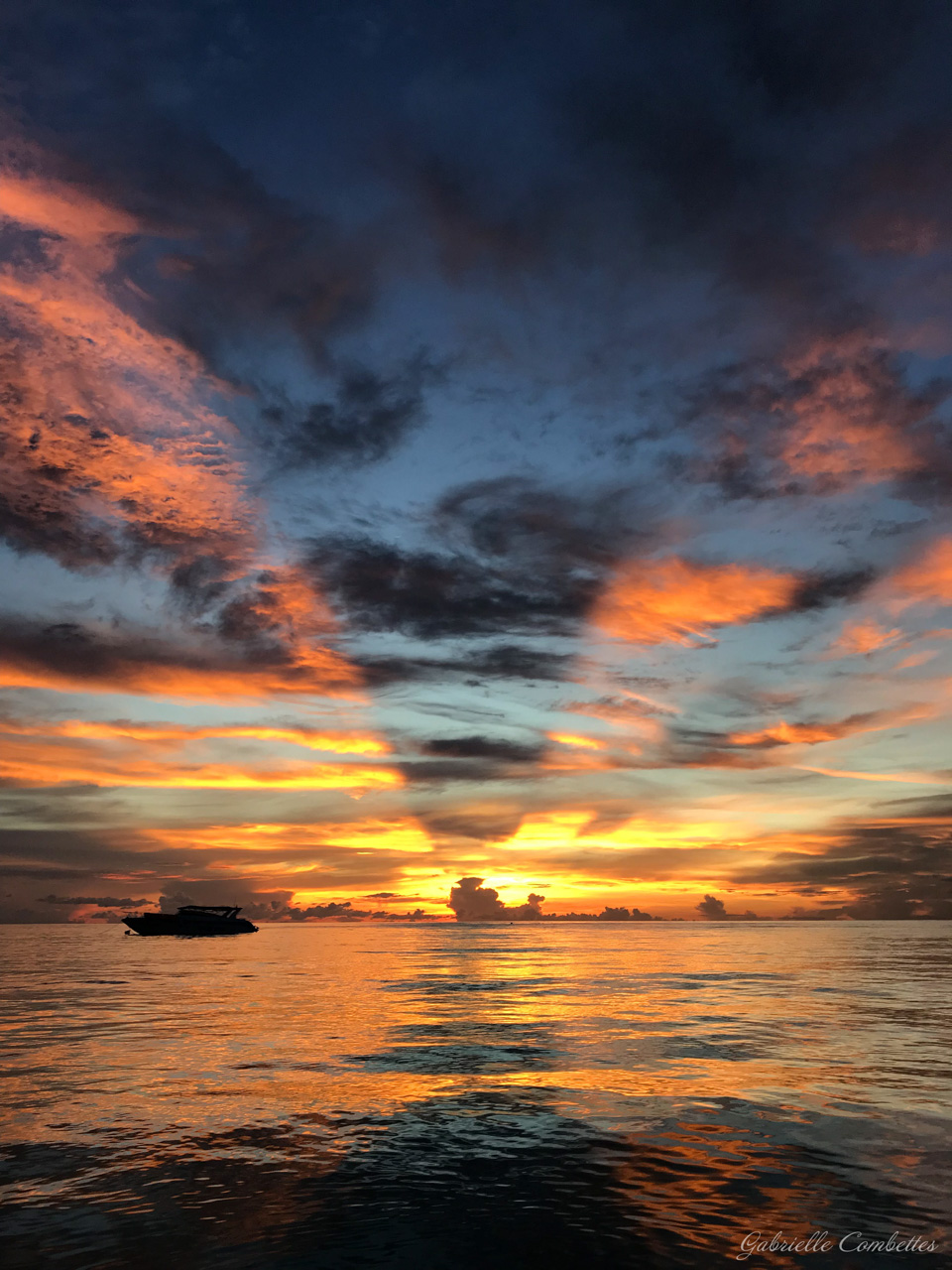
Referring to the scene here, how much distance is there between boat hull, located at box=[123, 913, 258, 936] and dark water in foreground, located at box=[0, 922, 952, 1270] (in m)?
142

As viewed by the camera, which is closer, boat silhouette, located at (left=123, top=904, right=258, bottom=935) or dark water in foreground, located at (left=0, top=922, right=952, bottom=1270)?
dark water in foreground, located at (left=0, top=922, right=952, bottom=1270)

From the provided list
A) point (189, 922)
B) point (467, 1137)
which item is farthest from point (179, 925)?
point (467, 1137)

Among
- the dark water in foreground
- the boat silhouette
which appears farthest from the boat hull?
the dark water in foreground

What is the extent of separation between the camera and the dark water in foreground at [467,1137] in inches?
477

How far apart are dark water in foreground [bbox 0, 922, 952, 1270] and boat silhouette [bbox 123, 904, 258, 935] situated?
13895 cm

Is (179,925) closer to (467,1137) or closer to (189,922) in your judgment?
(189,922)

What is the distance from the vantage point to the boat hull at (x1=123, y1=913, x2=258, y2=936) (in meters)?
173

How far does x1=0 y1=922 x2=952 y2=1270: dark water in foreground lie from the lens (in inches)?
477

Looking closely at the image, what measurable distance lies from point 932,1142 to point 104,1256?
643 inches

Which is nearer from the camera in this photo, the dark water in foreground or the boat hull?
the dark water in foreground

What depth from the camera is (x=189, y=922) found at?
172 metres

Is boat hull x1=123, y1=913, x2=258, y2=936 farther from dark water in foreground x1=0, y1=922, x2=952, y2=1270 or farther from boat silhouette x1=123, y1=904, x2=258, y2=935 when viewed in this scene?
dark water in foreground x1=0, y1=922, x2=952, y2=1270

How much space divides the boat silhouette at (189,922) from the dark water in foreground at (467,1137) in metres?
139

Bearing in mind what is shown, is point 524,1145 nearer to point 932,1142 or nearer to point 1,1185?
point 932,1142
